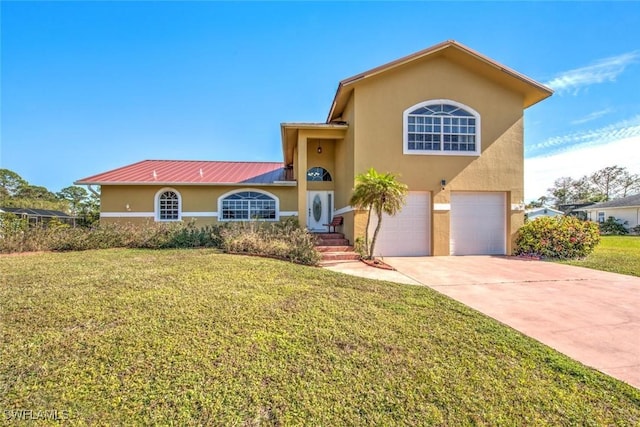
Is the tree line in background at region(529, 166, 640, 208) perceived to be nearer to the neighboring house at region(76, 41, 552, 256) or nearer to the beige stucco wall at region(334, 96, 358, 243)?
the neighboring house at region(76, 41, 552, 256)

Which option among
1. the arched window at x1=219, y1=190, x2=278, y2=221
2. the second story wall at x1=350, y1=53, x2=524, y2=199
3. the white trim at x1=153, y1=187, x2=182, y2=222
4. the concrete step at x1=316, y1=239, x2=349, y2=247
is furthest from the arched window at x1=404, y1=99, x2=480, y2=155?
the white trim at x1=153, y1=187, x2=182, y2=222

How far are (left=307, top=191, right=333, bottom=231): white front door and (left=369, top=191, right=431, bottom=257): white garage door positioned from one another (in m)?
4.06

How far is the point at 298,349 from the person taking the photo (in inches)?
134

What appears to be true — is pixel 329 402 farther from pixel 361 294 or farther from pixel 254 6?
pixel 254 6

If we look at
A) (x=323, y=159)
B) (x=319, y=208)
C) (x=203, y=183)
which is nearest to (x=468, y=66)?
(x=323, y=159)

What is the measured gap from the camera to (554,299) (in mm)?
5648

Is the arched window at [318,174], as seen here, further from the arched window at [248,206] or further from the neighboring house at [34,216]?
the neighboring house at [34,216]

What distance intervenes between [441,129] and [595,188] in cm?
5986

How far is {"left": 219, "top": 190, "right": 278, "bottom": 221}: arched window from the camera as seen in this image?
1564 centimetres

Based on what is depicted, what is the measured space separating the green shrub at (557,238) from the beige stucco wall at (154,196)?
11142 millimetres

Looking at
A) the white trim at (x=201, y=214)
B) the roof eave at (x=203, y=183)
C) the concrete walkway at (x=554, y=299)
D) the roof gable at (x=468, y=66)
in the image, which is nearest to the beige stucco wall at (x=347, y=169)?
the roof gable at (x=468, y=66)

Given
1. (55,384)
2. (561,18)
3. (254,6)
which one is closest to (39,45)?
(254,6)

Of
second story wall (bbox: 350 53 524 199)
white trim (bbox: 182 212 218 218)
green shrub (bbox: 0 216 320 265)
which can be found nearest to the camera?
green shrub (bbox: 0 216 320 265)

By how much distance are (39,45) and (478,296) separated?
16.7 meters
